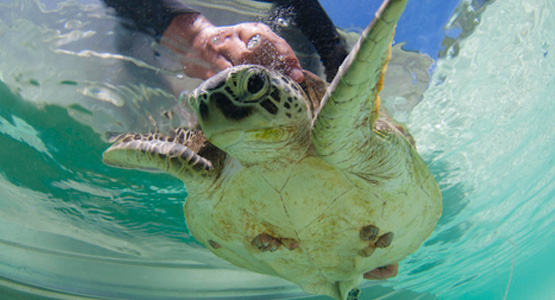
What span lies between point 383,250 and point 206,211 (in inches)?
74.8

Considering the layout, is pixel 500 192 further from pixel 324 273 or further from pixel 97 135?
pixel 97 135

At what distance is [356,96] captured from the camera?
163cm

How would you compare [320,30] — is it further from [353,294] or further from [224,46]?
[353,294]

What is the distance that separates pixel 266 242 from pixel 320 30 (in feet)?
7.87

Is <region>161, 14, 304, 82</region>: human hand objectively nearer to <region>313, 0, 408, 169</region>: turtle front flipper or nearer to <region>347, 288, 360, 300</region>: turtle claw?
<region>313, 0, 408, 169</region>: turtle front flipper

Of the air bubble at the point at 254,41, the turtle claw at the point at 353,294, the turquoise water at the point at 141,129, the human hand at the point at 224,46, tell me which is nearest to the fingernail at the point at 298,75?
the human hand at the point at 224,46

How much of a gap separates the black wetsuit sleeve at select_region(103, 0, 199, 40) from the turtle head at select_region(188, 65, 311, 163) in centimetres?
185

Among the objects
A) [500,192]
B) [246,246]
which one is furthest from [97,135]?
[500,192]

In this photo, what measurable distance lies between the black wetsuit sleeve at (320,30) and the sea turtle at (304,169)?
899 millimetres

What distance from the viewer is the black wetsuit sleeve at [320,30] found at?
3124 mm

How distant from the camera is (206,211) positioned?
2.98 m

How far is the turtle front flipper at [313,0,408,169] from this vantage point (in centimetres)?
135

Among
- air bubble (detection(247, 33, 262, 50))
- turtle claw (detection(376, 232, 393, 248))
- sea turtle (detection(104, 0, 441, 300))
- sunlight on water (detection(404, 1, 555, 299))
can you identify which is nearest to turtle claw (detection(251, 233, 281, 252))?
sea turtle (detection(104, 0, 441, 300))

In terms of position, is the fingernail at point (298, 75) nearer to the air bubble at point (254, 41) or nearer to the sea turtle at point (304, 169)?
the sea turtle at point (304, 169)
